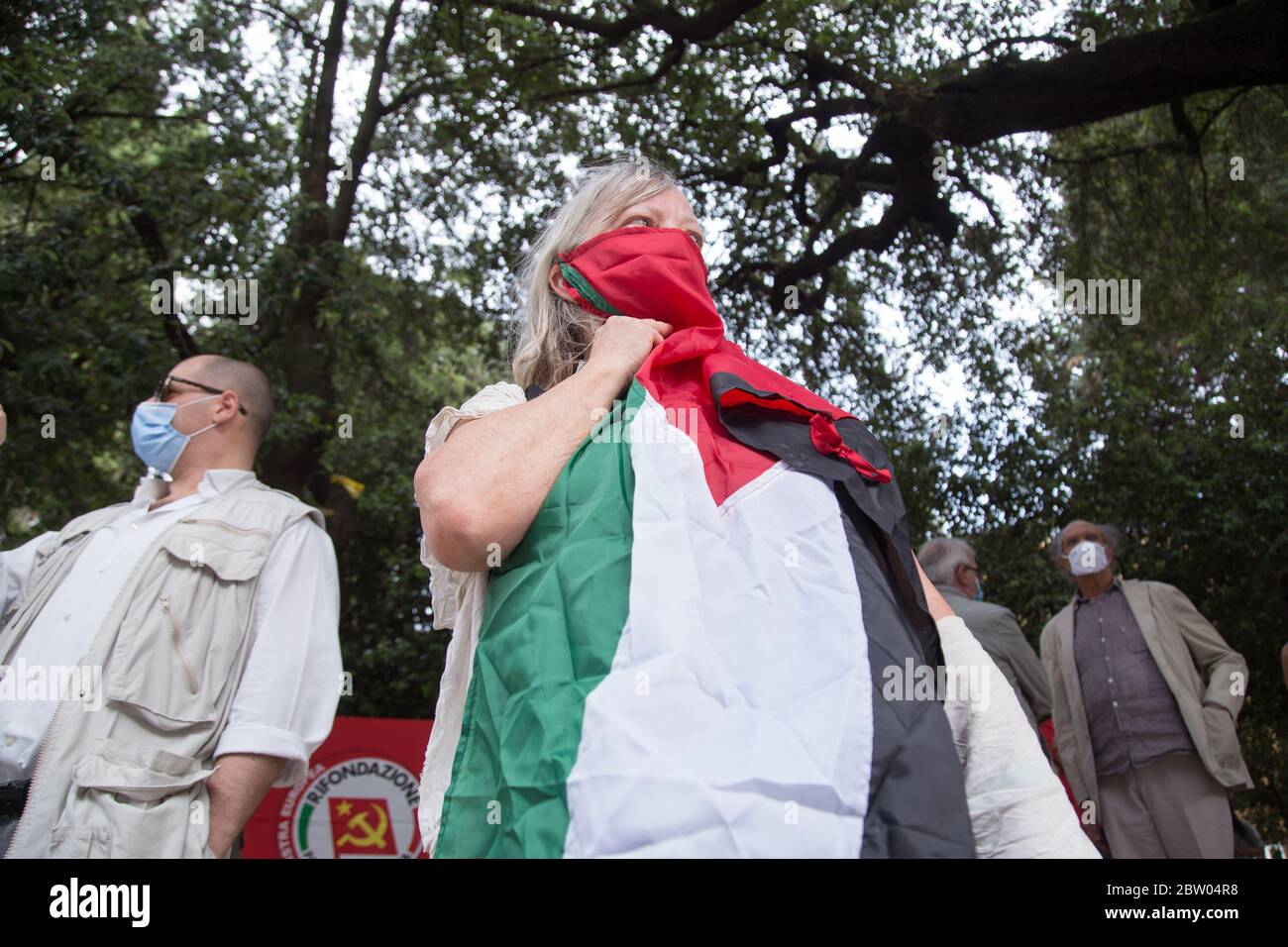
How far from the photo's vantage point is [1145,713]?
563 centimetres

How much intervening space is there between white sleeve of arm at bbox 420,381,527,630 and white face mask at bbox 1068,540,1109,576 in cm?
503

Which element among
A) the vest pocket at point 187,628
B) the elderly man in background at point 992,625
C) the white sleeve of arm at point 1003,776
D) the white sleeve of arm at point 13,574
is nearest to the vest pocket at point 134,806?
the vest pocket at point 187,628

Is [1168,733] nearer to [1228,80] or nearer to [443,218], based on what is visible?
[1228,80]

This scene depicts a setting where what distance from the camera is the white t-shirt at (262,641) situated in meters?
2.63

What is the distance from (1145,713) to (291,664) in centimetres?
455

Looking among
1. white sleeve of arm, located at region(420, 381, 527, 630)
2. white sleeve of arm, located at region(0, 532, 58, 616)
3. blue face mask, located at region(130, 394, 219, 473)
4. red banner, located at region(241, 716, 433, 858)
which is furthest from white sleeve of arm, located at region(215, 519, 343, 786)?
red banner, located at region(241, 716, 433, 858)

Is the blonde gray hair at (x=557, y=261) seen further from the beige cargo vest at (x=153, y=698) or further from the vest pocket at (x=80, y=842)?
the vest pocket at (x=80, y=842)

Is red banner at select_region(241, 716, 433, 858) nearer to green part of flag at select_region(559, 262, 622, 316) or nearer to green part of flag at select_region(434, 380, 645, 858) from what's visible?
green part of flag at select_region(559, 262, 622, 316)

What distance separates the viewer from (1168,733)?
18.2 feet

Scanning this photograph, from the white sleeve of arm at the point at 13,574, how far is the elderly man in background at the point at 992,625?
12.1ft

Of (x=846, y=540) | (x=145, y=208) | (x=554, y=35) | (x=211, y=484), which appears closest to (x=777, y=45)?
(x=554, y=35)

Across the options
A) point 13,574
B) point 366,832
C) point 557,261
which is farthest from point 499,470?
point 366,832

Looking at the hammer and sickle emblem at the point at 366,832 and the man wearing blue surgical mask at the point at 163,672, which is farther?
the hammer and sickle emblem at the point at 366,832

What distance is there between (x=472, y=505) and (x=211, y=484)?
2.01m
